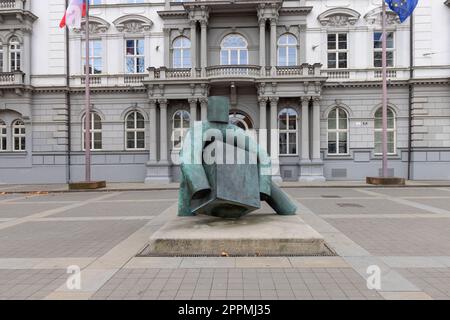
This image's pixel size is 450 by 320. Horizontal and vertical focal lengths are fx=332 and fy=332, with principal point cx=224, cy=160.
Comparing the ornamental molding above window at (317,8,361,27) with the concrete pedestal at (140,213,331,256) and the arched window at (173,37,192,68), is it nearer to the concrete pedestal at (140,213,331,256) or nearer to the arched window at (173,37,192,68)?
the arched window at (173,37,192,68)

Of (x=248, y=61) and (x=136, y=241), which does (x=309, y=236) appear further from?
(x=248, y=61)

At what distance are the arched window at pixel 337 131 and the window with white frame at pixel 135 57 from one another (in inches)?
592

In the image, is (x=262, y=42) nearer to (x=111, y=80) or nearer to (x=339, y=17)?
(x=339, y=17)

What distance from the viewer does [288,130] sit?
972 inches

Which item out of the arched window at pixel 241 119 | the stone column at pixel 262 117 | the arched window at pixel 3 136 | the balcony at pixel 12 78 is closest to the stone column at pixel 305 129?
the stone column at pixel 262 117

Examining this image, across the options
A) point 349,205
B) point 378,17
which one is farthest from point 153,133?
point 378,17

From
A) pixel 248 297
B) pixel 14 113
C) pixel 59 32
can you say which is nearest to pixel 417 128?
pixel 248 297

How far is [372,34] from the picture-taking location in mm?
24672

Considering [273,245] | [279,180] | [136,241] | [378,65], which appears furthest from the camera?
[378,65]

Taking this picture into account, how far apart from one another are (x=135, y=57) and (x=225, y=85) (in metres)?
7.64

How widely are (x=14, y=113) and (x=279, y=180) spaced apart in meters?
20.5

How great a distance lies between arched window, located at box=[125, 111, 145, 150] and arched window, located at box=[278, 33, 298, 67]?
37.9ft

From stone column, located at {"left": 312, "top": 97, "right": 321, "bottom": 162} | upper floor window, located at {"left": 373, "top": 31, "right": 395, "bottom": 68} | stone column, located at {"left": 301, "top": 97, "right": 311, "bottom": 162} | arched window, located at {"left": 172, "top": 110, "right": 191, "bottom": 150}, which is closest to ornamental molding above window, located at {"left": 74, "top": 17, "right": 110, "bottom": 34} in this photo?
arched window, located at {"left": 172, "top": 110, "right": 191, "bottom": 150}

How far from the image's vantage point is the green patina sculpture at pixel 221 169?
6609mm
